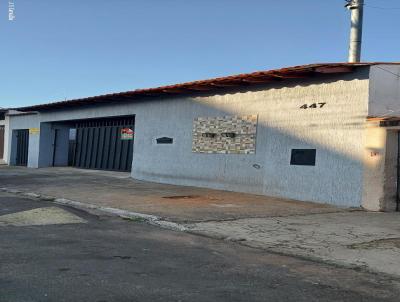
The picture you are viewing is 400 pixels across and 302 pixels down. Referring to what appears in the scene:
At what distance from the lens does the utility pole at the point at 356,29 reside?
2188 cm

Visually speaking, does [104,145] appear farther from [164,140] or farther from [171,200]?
[171,200]

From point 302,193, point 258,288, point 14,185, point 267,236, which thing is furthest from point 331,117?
point 14,185

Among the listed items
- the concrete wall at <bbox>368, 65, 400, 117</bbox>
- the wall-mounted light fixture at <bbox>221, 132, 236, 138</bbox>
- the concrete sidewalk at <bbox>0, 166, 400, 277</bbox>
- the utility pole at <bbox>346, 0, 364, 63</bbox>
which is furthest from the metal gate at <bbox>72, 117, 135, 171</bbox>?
the concrete wall at <bbox>368, 65, 400, 117</bbox>

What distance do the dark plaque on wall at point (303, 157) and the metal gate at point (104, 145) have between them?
10.8 meters

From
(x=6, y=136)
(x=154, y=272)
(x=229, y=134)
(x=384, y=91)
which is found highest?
(x=384, y=91)

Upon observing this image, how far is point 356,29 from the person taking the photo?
22.3 m

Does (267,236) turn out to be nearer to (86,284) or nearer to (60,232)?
(60,232)

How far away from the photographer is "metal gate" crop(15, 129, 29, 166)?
3381 cm

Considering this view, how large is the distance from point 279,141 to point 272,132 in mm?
471

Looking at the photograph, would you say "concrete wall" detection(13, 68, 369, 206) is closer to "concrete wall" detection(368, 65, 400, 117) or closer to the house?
"concrete wall" detection(368, 65, 400, 117)

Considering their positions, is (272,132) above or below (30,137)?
above

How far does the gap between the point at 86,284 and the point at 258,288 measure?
76.4 inches

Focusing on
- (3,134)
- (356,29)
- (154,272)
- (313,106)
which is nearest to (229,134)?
(313,106)

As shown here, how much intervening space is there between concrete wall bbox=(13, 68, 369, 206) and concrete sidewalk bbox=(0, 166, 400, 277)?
760 mm
